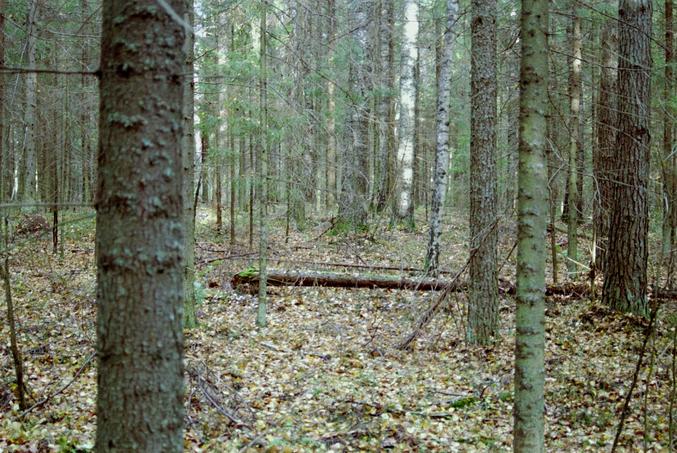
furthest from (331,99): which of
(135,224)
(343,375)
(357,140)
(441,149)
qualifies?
(135,224)

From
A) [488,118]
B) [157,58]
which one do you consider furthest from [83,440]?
[488,118]

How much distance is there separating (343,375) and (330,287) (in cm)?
412

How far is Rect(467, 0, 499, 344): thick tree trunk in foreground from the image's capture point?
7.29 metres

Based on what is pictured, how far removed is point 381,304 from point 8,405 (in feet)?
20.7

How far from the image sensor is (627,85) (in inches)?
318

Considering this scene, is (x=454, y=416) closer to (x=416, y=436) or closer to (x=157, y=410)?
(x=416, y=436)

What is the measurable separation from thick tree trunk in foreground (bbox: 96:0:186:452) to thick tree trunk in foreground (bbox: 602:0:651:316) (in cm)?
781

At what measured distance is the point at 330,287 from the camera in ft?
36.3

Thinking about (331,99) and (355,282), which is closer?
(355,282)

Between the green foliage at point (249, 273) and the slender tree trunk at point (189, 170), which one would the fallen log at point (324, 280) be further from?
the slender tree trunk at point (189, 170)

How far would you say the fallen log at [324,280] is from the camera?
10.4 metres

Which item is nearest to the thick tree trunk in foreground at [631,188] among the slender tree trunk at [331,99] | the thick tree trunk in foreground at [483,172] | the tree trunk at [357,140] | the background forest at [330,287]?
the background forest at [330,287]

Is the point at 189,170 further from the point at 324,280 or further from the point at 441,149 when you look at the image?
the point at 441,149

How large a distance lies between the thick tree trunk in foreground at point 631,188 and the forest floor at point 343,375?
474 mm
